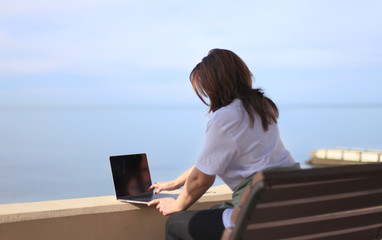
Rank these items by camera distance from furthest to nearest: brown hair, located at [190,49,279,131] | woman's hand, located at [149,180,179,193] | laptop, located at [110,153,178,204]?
woman's hand, located at [149,180,179,193] → laptop, located at [110,153,178,204] → brown hair, located at [190,49,279,131]

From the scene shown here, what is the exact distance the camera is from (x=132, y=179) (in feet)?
8.52

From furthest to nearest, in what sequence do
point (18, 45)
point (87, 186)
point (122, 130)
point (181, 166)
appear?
point (18, 45)
point (122, 130)
point (181, 166)
point (87, 186)

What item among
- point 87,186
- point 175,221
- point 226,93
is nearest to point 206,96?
point 226,93

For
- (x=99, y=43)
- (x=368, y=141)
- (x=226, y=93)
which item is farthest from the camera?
(x=99, y=43)

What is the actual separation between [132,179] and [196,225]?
Result: 69 centimetres

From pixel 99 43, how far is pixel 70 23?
579 cm

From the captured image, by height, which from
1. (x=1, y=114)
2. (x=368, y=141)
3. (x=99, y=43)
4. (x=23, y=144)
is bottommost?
(x=368, y=141)

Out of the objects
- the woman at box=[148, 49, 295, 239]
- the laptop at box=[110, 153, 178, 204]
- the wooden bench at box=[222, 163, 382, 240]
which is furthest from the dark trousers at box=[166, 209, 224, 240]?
the laptop at box=[110, 153, 178, 204]

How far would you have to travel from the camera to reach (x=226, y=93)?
6.82 ft

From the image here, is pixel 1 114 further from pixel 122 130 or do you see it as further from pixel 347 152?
pixel 347 152

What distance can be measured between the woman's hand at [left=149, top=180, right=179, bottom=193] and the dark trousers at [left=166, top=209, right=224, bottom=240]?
0.53 metres

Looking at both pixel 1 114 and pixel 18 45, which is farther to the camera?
pixel 18 45

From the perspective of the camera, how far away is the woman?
1.95 m

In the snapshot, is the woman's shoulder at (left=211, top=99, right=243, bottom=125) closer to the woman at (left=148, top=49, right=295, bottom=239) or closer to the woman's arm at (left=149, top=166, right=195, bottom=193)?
the woman at (left=148, top=49, right=295, bottom=239)
